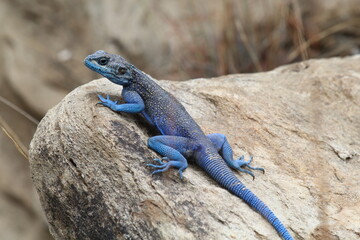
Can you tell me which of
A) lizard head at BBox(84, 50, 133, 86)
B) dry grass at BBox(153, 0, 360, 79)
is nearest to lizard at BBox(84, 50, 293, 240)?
lizard head at BBox(84, 50, 133, 86)

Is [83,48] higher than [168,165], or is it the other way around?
[168,165]

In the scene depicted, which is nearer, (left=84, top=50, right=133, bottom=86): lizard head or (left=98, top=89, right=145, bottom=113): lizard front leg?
(left=98, top=89, right=145, bottom=113): lizard front leg

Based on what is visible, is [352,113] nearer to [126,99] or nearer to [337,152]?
[337,152]

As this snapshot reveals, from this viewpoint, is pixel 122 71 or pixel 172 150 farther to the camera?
pixel 122 71

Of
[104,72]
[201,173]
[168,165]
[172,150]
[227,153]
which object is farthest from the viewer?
[104,72]

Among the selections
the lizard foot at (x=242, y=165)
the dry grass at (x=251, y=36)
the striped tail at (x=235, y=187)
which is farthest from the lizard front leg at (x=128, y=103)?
the dry grass at (x=251, y=36)

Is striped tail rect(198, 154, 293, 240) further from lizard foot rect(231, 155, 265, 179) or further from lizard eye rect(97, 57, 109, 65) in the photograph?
lizard eye rect(97, 57, 109, 65)

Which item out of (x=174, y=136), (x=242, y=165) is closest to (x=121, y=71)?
(x=174, y=136)

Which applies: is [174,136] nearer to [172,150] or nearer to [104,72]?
[172,150]
